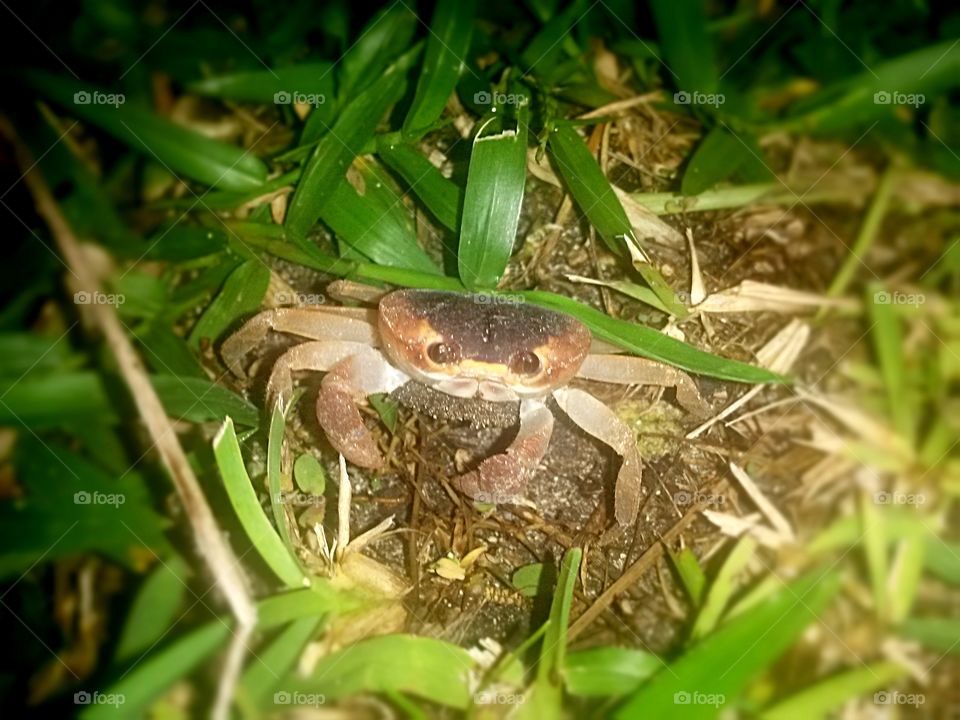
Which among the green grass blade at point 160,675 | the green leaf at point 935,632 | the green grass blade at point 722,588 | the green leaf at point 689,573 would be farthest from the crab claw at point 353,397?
the green leaf at point 935,632

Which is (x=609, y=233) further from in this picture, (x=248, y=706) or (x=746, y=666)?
(x=248, y=706)

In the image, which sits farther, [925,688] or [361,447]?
[925,688]

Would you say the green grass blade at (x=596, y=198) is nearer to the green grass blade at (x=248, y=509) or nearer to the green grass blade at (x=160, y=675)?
the green grass blade at (x=248, y=509)

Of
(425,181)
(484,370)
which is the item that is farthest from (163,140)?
(484,370)

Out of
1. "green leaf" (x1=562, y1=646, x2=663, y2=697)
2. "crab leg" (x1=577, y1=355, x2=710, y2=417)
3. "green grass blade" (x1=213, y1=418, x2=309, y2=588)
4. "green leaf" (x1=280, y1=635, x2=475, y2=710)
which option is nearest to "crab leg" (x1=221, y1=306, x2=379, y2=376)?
"green grass blade" (x1=213, y1=418, x2=309, y2=588)

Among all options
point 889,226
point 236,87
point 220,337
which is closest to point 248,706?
point 220,337

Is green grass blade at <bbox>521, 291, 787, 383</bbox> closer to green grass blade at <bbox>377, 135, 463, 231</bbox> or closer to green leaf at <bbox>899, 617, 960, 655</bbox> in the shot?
green grass blade at <bbox>377, 135, 463, 231</bbox>
